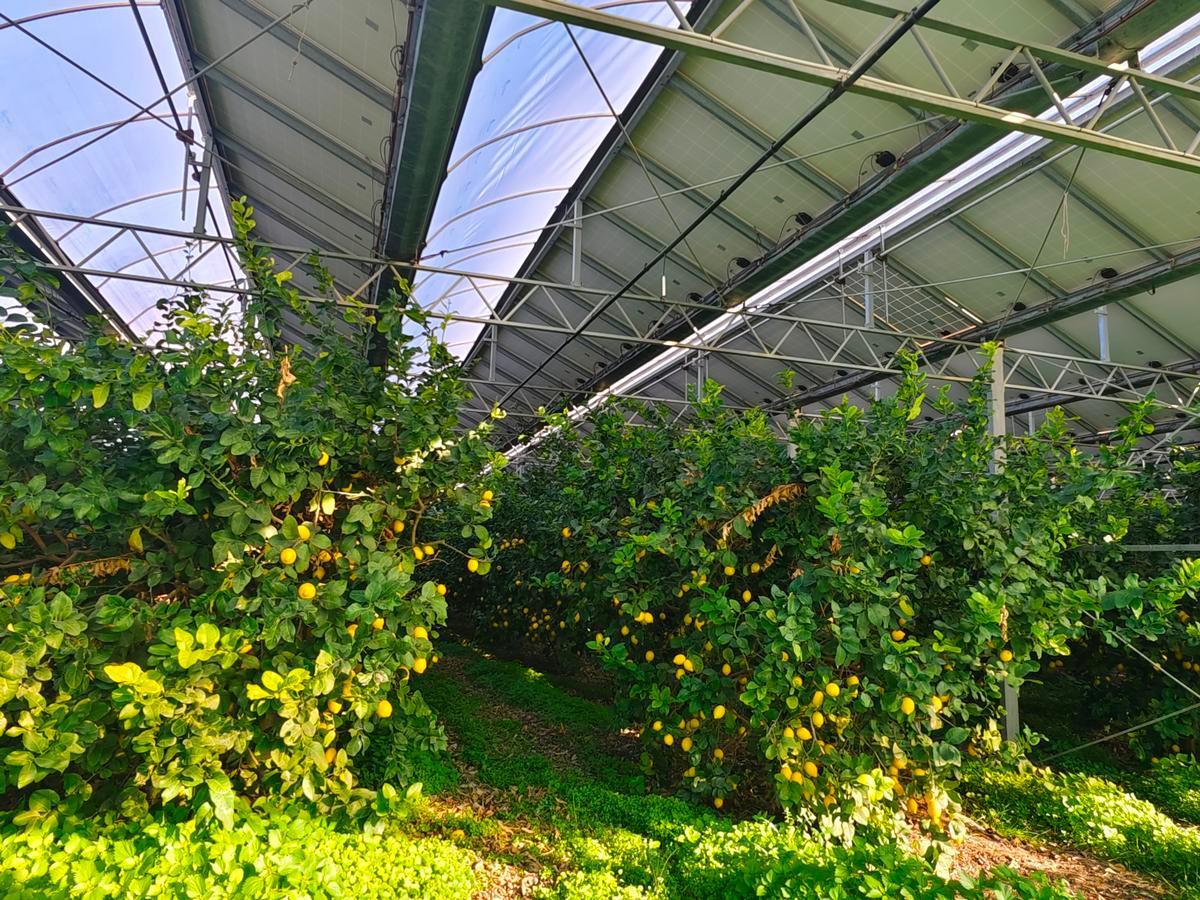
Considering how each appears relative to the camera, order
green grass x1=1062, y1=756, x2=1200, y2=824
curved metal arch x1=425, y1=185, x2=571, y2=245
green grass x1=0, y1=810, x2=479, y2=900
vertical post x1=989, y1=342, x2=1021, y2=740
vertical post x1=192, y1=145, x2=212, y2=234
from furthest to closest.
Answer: curved metal arch x1=425, y1=185, x2=571, y2=245 → vertical post x1=192, y1=145, x2=212, y2=234 → vertical post x1=989, y1=342, x2=1021, y2=740 → green grass x1=1062, y1=756, x2=1200, y2=824 → green grass x1=0, y1=810, x2=479, y2=900

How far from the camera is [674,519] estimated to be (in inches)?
130

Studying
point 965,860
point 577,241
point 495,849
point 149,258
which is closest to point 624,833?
point 495,849

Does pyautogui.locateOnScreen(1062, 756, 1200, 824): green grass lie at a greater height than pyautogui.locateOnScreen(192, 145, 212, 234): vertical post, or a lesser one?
lesser

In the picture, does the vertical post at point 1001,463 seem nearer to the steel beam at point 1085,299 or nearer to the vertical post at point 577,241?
the steel beam at point 1085,299

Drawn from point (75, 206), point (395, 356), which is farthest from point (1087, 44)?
point (75, 206)

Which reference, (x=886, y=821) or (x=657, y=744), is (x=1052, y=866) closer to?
(x=886, y=821)

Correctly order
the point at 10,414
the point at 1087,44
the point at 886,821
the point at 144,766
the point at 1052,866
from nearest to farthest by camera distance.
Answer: the point at 144,766 → the point at 10,414 → the point at 886,821 → the point at 1052,866 → the point at 1087,44

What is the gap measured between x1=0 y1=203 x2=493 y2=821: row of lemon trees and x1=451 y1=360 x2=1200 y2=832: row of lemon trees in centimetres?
116

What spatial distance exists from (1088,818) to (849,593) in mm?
1903

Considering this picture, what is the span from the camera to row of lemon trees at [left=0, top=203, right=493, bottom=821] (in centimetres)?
211

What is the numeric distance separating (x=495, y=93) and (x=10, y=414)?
13.9 ft

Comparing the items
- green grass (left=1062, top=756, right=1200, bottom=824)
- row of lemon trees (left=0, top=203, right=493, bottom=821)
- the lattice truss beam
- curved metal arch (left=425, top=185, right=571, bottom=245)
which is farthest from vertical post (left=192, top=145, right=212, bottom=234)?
green grass (left=1062, top=756, right=1200, bottom=824)

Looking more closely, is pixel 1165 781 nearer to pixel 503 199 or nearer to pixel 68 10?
pixel 503 199

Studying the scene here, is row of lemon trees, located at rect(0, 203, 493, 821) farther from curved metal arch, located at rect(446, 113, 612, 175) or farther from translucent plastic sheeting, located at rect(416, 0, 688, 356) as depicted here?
curved metal arch, located at rect(446, 113, 612, 175)
